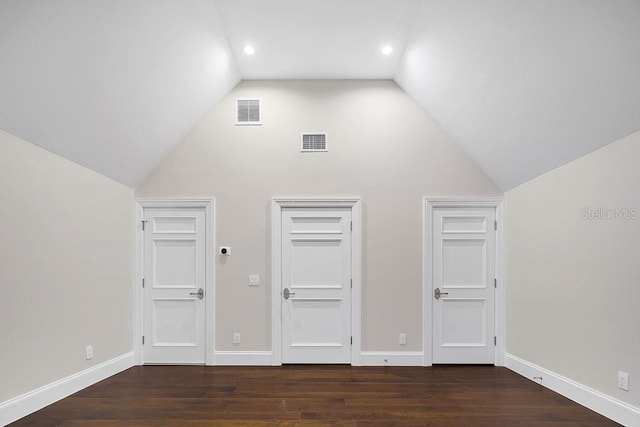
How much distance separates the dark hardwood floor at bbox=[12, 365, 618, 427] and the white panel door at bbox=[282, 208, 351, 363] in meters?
0.25

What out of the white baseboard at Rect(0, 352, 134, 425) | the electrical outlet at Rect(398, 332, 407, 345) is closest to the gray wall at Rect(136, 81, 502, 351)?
the electrical outlet at Rect(398, 332, 407, 345)

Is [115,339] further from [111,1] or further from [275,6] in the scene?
[275,6]

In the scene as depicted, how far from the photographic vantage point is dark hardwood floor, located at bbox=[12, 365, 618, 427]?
10.2 ft

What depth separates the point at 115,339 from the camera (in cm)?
418

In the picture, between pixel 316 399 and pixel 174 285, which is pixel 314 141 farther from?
pixel 316 399

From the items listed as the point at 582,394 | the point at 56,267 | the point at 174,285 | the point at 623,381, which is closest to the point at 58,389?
the point at 56,267

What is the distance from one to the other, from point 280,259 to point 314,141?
148 centimetres

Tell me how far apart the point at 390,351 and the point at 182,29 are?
3.97m

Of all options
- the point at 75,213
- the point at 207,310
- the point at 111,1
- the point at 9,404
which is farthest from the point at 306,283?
the point at 111,1

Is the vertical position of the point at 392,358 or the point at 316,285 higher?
the point at 316,285

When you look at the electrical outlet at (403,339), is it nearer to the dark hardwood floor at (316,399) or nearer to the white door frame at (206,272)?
the dark hardwood floor at (316,399)

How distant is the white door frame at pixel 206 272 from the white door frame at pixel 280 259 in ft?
2.37

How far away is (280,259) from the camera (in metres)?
Result: 4.50

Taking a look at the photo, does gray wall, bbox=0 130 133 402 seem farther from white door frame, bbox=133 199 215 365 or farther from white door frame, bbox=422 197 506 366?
white door frame, bbox=422 197 506 366
